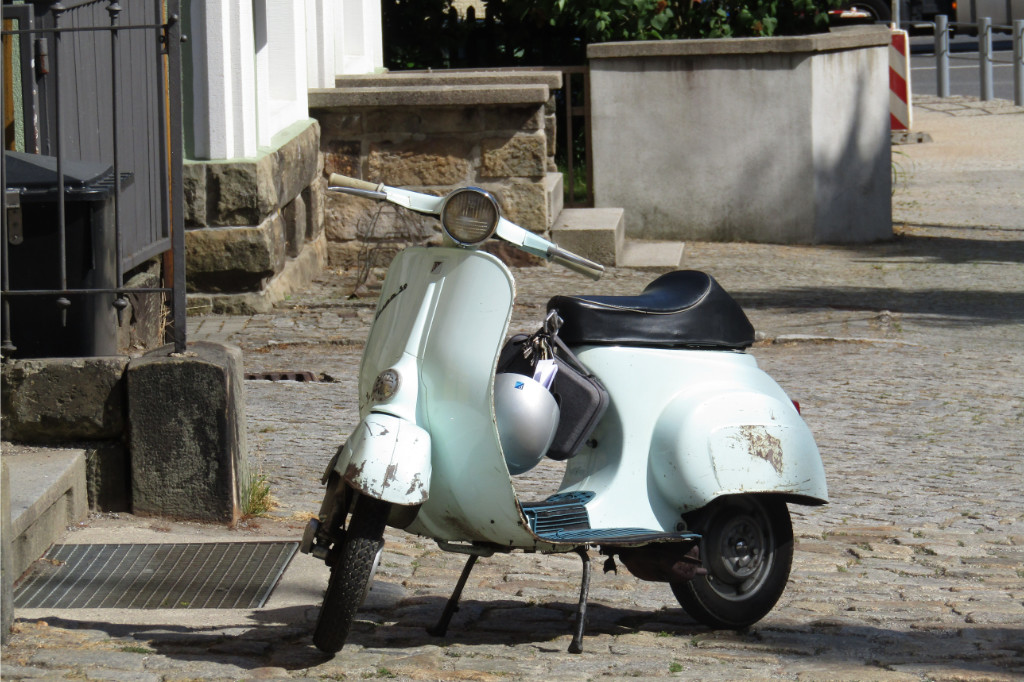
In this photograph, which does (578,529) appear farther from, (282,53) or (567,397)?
(282,53)

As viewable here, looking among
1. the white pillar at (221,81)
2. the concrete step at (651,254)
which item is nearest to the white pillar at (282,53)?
the white pillar at (221,81)

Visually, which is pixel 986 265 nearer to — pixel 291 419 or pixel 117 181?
pixel 291 419

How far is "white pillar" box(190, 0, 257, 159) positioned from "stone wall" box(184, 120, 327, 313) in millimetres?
141

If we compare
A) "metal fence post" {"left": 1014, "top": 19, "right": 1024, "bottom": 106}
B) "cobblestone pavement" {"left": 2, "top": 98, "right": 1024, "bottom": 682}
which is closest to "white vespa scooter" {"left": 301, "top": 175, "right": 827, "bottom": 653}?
"cobblestone pavement" {"left": 2, "top": 98, "right": 1024, "bottom": 682}

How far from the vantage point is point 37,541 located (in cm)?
431

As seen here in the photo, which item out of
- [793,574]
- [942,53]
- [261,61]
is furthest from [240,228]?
[942,53]

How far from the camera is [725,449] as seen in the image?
3910mm

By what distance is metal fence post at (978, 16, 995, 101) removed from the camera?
21836mm

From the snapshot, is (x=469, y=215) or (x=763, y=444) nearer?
(x=469, y=215)

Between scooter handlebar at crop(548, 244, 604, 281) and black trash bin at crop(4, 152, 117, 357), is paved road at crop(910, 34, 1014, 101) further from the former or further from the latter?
scooter handlebar at crop(548, 244, 604, 281)

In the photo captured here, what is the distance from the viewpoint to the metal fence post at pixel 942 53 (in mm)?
22047

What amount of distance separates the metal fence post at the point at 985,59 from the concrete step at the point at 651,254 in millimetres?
11756

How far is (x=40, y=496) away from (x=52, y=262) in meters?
0.94

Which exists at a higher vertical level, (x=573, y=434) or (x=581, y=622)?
(x=573, y=434)
